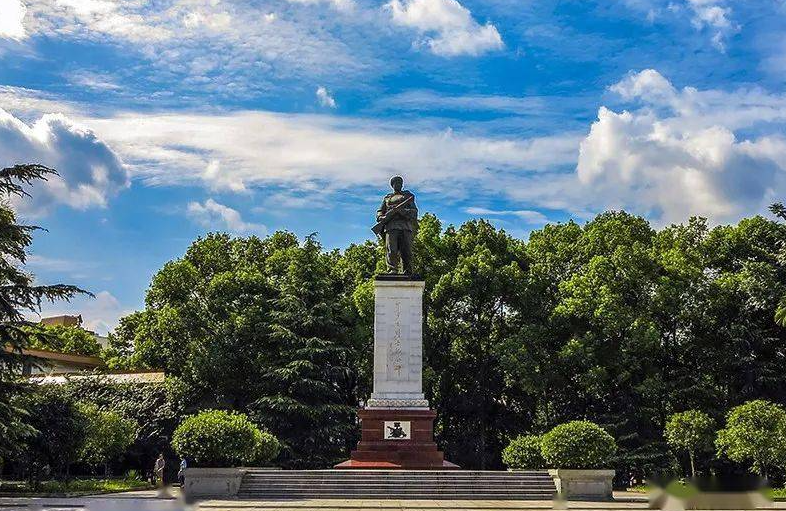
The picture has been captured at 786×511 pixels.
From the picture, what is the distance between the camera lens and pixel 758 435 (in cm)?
2289

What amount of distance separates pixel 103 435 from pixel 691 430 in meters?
19.4

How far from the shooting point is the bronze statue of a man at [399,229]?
25.1 metres

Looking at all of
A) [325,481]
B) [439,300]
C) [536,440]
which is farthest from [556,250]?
[325,481]

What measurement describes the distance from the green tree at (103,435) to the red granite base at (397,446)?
28.4ft

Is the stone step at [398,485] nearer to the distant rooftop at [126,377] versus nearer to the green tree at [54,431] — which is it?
the green tree at [54,431]

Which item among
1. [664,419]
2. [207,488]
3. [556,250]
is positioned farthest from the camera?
[556,250]

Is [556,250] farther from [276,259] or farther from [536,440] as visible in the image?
[536,440]

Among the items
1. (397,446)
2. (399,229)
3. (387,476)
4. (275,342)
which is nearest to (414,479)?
(387,476)

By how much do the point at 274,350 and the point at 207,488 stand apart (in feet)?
45.7

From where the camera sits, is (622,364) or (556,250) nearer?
(622,364)

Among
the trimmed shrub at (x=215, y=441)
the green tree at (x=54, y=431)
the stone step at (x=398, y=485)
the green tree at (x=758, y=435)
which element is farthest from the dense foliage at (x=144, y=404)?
the green tree at (x=758, y=435)

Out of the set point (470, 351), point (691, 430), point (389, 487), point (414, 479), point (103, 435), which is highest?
point (470, 351)

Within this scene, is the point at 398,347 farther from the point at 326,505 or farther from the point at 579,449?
the point at 326,505

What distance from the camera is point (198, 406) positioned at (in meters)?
32.9
